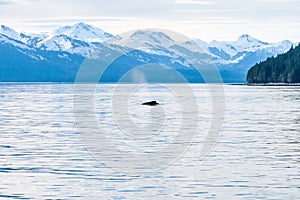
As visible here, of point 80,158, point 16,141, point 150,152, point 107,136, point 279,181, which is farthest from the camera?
point 107,136

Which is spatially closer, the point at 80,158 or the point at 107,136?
the point at 80,158

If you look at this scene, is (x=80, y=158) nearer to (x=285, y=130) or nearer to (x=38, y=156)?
(x=38, y=156)

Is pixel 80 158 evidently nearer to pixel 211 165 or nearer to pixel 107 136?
pixel 211 165

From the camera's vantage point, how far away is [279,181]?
36.0 metres

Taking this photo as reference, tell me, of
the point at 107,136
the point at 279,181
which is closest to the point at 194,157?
the point at 279,181

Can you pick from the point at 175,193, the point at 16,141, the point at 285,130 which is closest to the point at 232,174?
the point at 175,193

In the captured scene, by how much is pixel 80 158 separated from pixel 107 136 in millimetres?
14504

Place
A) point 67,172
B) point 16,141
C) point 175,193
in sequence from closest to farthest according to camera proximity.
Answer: point 175,193
point 67,172
point 16,141

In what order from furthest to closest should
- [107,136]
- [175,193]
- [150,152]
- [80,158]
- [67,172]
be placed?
1. [107,136]
2. [150,152]
3. [80,158]
4. [67,172]
5. [175,193]

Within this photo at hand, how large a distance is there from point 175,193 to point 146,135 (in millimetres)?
28281

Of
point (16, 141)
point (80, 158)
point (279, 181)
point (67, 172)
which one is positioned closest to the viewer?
point (279, 181)

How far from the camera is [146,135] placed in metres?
61.5

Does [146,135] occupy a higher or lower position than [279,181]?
higher

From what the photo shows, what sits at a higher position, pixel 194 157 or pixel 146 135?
pixel 146 135
